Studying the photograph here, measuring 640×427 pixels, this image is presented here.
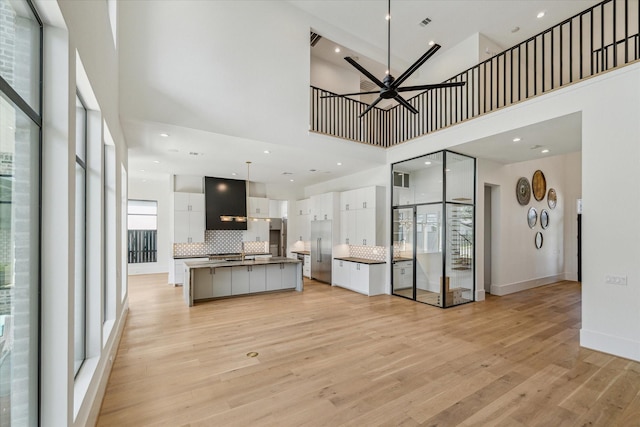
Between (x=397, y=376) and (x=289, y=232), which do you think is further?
(x=289, y=232)

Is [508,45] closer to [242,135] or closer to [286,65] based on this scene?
[286,65]

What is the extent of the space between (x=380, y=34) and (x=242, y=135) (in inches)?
166

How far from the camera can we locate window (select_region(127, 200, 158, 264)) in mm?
9375

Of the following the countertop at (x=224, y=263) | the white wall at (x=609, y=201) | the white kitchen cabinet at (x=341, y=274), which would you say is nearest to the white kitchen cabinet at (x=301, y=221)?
the white kitchen cabinet at (x=341, y=274)

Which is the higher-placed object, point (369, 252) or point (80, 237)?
point (80, 237)

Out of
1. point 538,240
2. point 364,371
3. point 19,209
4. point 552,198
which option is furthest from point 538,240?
point 19,209

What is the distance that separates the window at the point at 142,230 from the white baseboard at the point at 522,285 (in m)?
10.0

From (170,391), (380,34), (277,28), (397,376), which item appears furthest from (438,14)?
(170,391)

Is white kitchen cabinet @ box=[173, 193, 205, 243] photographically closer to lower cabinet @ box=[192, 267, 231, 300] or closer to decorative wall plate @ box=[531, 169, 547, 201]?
lower cabinet @ box=[192, 267, 231, 300]

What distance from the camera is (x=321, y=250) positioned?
338 inches

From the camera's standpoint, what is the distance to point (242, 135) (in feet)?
16.6

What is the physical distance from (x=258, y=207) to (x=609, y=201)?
787cm

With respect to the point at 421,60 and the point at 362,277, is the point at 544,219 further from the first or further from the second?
the point at 421,60

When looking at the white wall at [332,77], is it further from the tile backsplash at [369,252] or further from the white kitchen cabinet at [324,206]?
the tile backsplash at [369,252]
